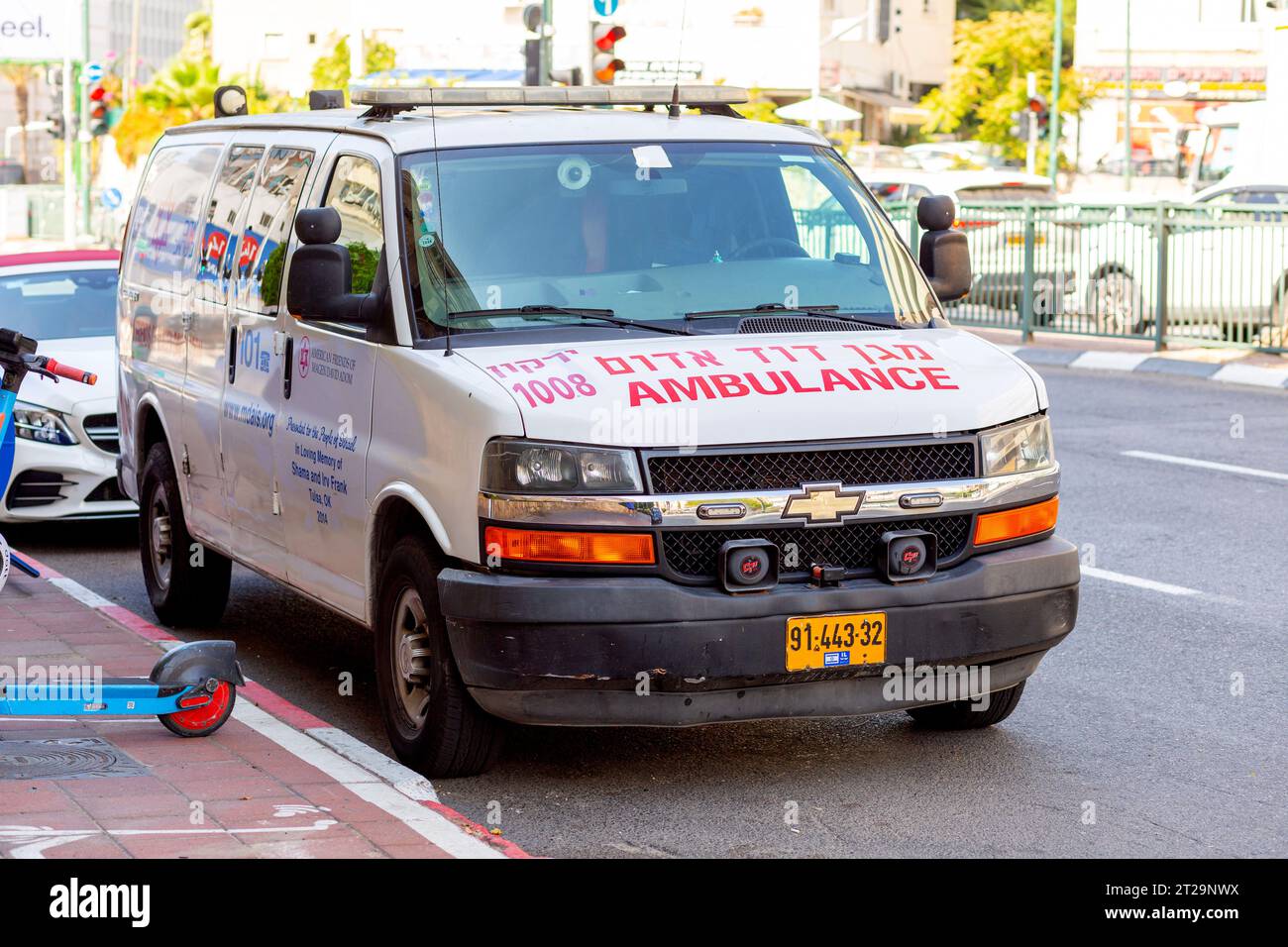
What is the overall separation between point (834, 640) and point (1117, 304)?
1595cm

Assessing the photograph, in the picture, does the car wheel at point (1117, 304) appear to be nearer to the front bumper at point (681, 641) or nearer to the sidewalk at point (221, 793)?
the sidewalk at point (221, 793)

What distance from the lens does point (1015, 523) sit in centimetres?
619

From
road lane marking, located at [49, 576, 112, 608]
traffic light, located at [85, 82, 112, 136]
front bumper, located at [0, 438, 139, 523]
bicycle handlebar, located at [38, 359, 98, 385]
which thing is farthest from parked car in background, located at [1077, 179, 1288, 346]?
traffic light, located at [85, 82, 112, 136]

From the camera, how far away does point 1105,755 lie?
6.61m

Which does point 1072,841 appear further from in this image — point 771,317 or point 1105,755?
point 771,317

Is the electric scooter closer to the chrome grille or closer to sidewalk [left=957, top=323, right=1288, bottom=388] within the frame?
the chrome grille

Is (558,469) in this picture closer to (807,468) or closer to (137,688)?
(807,468)

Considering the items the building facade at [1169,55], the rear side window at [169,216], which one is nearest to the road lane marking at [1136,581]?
Answer: the rear side window at [169,216]

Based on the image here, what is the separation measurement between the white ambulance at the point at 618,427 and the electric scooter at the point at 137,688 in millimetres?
512

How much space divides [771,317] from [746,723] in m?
1.50

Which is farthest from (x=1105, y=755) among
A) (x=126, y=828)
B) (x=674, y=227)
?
(x=126, y=828)

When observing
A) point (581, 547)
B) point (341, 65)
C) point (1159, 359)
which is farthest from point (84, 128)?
point (581, 547)

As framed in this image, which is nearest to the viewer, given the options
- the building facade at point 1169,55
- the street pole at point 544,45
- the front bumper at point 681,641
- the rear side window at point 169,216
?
the front bumper at point 681,641

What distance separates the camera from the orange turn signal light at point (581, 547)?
18.7 ft
